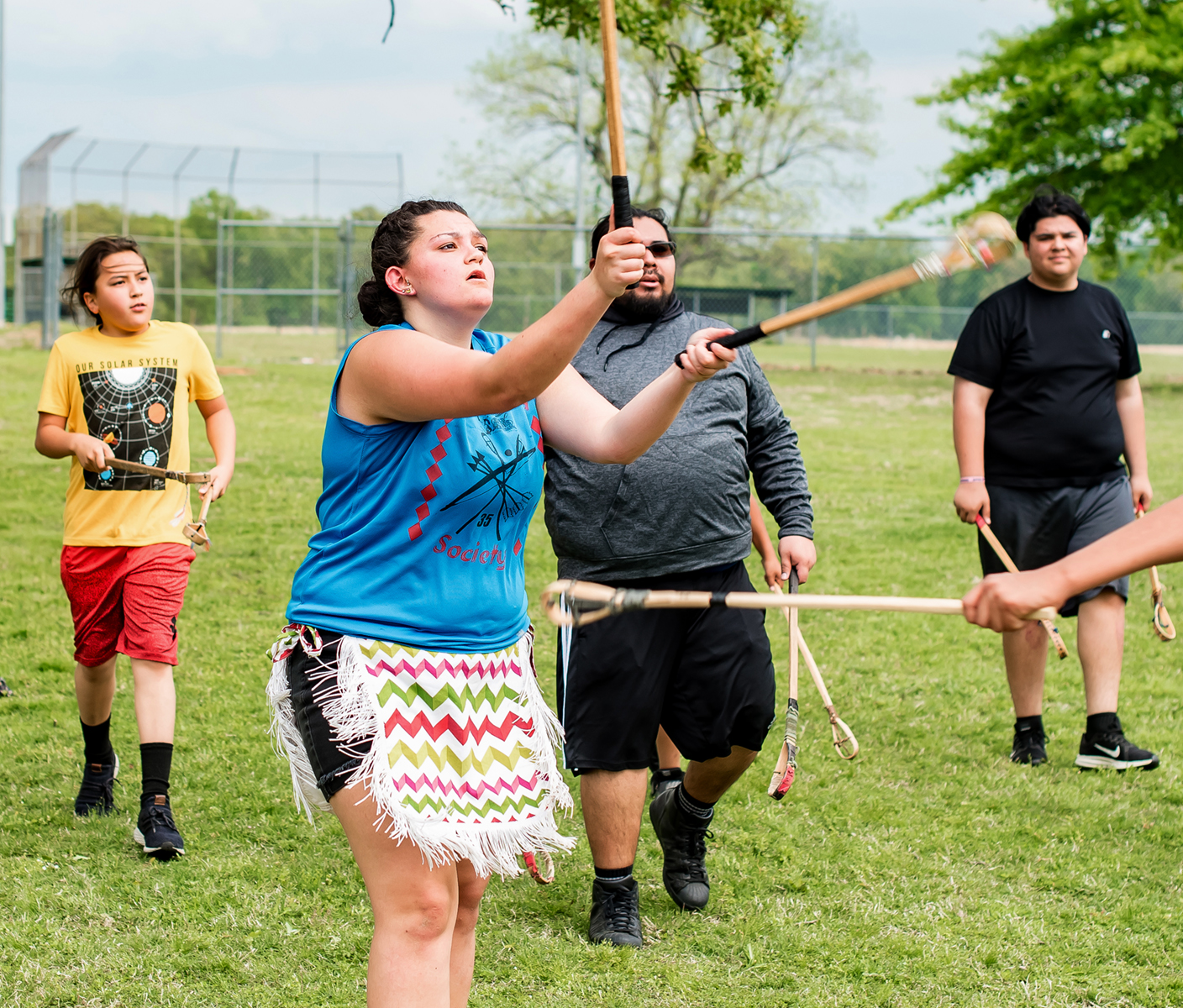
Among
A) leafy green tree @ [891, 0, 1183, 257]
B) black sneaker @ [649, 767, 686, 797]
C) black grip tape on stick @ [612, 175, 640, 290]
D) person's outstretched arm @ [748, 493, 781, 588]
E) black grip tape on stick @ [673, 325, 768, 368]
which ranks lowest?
black sneaker @ [649, 767, 686, 797]

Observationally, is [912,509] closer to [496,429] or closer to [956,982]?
[956,982]

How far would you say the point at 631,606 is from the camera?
2.19 m

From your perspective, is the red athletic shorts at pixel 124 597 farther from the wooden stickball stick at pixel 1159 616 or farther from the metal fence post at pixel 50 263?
the metal fence post at pixel 50 263

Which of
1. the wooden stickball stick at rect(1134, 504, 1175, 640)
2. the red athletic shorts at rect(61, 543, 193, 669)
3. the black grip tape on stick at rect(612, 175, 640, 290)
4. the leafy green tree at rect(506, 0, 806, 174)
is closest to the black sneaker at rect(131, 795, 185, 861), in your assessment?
the red athletic shorts at rect(61, 543, 193, 669)

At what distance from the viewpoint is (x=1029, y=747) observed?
508 centimetres

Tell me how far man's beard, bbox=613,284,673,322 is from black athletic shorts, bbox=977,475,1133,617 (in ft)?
6.70

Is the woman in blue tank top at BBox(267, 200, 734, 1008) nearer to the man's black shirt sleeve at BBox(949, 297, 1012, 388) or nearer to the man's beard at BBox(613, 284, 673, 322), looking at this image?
the man's beard at BBox(613, 284, 673, 322)

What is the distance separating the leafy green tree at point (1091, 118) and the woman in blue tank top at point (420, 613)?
65.2 ft

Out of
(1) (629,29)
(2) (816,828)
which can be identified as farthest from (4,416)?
(2) (816,828)

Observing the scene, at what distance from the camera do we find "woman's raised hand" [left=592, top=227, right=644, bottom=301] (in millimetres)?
2076

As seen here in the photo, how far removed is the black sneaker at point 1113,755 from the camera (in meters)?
4.91

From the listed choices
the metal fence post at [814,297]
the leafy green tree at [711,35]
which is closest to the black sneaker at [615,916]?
the leafy green tree at [711,35]

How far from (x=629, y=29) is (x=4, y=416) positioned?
9.24 m

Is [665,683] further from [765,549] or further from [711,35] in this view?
[711,35]
